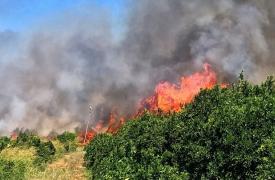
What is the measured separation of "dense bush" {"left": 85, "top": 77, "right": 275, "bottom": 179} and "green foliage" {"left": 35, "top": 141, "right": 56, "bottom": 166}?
1126 inches

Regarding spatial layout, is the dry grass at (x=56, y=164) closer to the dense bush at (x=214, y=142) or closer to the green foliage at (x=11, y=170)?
the green foliage at (x=11, y=170)

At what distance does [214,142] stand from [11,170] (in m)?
33.6

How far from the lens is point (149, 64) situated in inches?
4749

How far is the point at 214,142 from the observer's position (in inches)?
1563

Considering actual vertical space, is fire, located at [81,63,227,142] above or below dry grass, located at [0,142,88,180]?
above

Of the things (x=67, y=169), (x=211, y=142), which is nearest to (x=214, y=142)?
(x=211, y=142)

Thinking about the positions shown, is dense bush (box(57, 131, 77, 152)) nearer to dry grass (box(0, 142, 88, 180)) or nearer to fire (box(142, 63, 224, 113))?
dry grass (box(0, 142, 88, 180))

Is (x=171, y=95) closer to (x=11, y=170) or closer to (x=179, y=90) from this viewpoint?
(x=179, y=90)

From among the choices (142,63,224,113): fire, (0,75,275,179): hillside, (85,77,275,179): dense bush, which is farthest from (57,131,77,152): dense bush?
(85,77,275,179): dense bush

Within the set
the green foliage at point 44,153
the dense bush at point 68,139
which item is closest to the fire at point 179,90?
the dense bush at point 68,139

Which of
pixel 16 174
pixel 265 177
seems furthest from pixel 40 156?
pixel 265 177

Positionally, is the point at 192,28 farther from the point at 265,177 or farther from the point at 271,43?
the point at 265,177

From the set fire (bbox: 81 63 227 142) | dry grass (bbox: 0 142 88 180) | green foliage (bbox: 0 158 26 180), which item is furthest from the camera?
fire (bbox: 81 63 227 142)

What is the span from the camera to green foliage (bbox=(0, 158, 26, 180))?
62.2 metres
